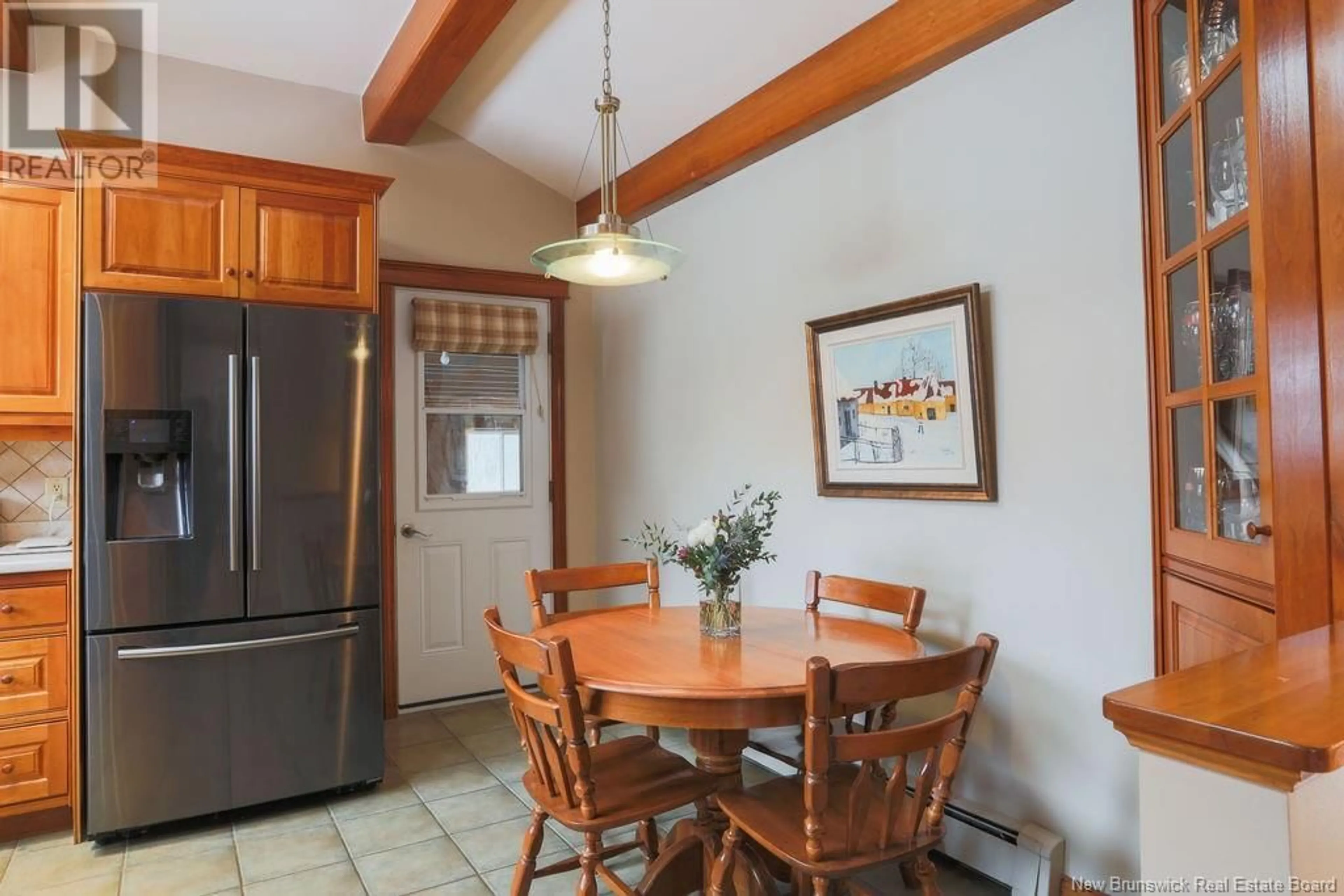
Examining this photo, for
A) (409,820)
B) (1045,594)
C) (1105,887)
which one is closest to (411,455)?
(409,820)

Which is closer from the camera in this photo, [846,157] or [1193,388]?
[1193,388]

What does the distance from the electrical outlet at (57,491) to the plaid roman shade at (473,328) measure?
159 cm

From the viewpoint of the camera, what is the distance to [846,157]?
2891 mm

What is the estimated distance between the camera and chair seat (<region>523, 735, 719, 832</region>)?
6.27 ft

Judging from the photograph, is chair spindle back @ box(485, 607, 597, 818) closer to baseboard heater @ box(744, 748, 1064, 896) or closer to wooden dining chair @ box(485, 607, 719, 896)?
wooden dining chair @ box(485, 607, 719, 896)

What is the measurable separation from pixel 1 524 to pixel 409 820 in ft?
6.71

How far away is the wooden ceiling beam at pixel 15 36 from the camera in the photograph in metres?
2.86

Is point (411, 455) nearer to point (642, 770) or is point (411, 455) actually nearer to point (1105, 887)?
point (642, 770)

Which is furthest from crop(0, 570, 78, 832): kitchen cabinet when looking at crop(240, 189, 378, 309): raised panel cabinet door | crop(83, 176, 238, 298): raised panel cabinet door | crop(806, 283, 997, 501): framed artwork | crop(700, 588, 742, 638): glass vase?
crop(806, 283, 997, 501): framed artwork

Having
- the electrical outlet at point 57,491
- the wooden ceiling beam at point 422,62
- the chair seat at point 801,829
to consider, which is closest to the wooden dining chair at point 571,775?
the chair seat at point 801,829

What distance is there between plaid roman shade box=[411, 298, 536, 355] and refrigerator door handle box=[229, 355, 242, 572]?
51.4 inches

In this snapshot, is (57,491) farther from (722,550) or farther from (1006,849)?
(1006,849)

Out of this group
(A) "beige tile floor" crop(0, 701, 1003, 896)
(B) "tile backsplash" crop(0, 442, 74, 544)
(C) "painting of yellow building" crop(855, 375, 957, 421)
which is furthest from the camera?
(B) "tile backsplash" crop(0, 442, 74, 544)

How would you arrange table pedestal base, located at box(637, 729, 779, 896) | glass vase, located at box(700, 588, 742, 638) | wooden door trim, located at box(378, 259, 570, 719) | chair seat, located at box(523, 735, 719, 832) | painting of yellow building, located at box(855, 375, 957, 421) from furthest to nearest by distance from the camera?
wooden door trim, located at box(378, 259, 570, 719) → painting of yellow building, located at box(855, 375, 957, 421) → glass vase, located at box(700, 588, 742, 638) → table pedestal base, located at box(637, 729, 779, 896) → chair seat, located at box(523, 735, 719, 832)
